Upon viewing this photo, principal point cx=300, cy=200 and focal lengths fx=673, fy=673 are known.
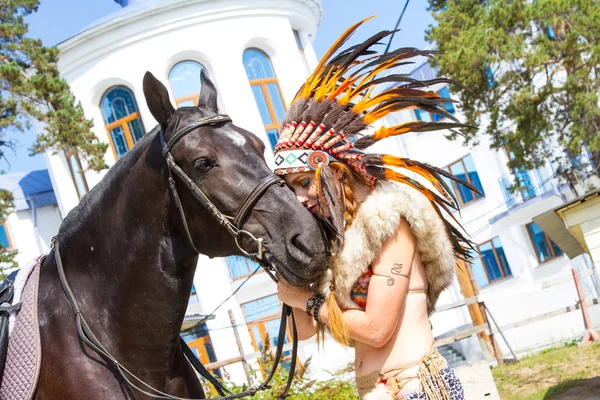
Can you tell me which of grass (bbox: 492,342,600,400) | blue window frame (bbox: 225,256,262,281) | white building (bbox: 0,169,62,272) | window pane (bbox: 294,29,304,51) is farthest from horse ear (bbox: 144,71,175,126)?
white building (bbox: 0,169,62,272)

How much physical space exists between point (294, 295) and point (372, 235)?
0.45m

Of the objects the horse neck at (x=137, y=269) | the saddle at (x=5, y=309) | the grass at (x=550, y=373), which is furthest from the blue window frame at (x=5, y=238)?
the horse neck at (x=137, y=269)

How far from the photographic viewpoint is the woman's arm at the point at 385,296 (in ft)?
8.89

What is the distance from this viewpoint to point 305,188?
2965 mm

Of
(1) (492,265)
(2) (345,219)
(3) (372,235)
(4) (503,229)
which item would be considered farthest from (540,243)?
(3) (372,235)

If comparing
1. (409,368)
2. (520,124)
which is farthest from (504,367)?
(409,368)

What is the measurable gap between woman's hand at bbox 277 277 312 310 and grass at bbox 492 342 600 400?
7.54m

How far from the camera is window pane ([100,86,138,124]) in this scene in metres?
20.8

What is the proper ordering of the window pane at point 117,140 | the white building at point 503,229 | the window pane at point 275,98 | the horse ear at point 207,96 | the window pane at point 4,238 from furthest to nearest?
the window pane at point 4,238 < the white building at point 503,229 < the window pane at point 275,98 < the window pane at point 117,140 < the horse ear at point 207,96

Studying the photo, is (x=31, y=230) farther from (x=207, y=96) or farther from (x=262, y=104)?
(x=207, y=96)

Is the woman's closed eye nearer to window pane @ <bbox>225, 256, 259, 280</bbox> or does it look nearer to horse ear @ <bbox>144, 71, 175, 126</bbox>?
horse ear @ <bbox>144, 71, 175, 126</bbox>

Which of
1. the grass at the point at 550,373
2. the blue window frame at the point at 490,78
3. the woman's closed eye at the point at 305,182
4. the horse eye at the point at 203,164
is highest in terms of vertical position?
the blue window frame at the point at 490,78

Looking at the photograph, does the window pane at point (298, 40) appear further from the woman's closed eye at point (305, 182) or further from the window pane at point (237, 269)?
the woman's closed eye at point (305, 182)

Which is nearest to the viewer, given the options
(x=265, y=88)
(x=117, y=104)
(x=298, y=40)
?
(x=117, y=104)
